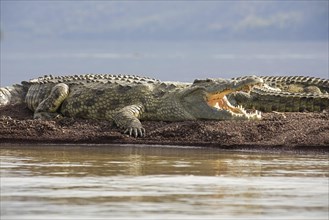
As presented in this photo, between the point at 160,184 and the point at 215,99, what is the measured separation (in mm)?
7394

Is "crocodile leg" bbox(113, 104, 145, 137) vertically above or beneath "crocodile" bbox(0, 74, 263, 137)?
beneath

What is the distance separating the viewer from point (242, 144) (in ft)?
53.0

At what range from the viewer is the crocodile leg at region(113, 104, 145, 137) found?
17.4m

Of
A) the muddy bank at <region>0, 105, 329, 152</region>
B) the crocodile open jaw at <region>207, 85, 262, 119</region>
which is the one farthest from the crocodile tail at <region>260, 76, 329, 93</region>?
the muddy bank at <region>0, 105, 329, 152</region>

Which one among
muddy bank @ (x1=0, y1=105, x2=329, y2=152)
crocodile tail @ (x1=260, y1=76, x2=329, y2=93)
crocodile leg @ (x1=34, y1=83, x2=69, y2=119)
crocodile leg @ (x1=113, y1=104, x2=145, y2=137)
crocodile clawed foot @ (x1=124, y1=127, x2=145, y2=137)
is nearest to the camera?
muddy bank @ (x1=0, y1=105, x2=329, y2=152)

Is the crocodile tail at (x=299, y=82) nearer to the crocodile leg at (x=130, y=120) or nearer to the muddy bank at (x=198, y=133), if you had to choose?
the muddy bank at (x=198, y=133)

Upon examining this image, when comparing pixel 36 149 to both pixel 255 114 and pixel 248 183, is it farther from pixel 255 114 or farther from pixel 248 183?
pixel 248 183

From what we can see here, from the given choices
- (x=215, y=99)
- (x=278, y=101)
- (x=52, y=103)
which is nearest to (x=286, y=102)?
(x=278, y=101)

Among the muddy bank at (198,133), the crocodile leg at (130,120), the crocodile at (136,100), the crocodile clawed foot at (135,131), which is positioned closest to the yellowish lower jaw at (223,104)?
the crocodile at (136,100)

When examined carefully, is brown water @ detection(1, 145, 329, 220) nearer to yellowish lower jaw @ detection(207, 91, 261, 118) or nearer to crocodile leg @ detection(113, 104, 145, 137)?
crocodile leg @ detection(113, 104, 145, 137)

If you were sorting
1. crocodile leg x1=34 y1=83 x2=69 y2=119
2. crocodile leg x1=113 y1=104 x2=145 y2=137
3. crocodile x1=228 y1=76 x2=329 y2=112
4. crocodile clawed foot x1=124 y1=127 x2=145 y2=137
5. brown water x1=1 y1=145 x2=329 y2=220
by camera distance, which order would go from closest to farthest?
1. brown water x1=1 y1=145 x2=329 y2=220
2. crocodile clawed foot x1=124 y1=127 x2=145 y2=137
3. crocodile leg x1=113 y1=104 x2=145 y2=137
4. crocodile leg x1=34 y1=83 x2=69 y2=119
5. crocodile x1=228 y1=76 x2=329 y2=112

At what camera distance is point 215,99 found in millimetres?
18766

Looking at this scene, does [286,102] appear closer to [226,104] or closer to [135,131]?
[226,104]

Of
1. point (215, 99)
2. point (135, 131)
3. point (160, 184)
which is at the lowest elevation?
point (160, 184)
